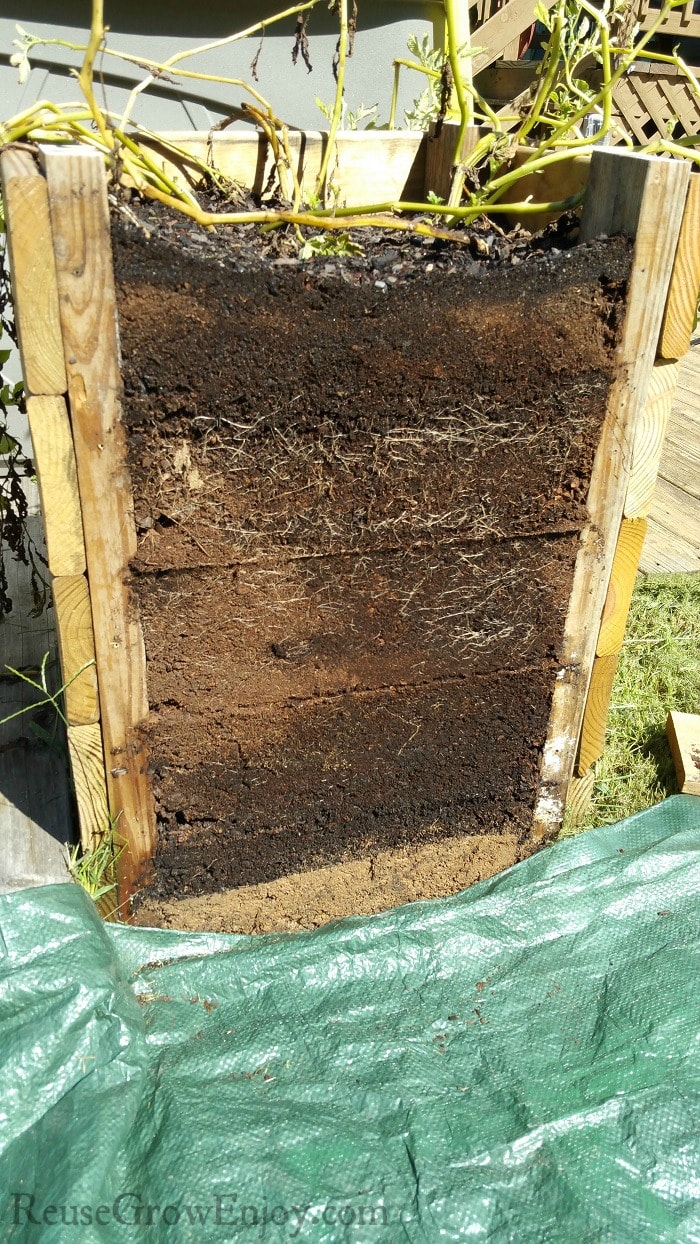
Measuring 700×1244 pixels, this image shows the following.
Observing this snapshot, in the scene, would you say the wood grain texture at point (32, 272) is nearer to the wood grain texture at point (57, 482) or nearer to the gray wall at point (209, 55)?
the wood grain texture at point (57, 482)

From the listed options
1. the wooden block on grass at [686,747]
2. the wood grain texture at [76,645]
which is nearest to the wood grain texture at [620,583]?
the wooden block on grass at [686,747]

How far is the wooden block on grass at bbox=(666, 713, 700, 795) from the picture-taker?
239 centimetres

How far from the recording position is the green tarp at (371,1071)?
144 centimetres

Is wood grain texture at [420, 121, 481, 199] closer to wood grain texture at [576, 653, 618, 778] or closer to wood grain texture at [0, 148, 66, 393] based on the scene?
wood grain texture at [0, 148, 66, 393]

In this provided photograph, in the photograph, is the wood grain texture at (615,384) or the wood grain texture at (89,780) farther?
the wood grain texture at (89,780)

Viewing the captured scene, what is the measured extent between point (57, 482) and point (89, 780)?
65 centimetres

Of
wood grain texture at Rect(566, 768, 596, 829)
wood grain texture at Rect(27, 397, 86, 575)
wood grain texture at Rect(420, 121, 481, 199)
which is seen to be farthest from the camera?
wood grain texture at Rect(566, 768, 596, 829)

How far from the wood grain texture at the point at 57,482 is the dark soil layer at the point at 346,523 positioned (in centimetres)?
11

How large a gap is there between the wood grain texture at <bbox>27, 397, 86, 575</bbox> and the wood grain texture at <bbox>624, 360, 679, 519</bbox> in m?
1.13

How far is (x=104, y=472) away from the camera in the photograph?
1586mm

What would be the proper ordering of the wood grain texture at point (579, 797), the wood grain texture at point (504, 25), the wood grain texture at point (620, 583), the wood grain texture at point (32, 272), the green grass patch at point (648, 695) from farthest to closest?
1. the wood grain texture at point (504, 25)
2. the green grass patch at point (648, 695)
3. the wood grain texture at point (579, 797)
4. the wood grain texture at point (620, 583)
5. the wood grain texture at point (32, 272)

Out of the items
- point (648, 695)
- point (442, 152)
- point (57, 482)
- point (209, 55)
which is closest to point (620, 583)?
point (648, 695)

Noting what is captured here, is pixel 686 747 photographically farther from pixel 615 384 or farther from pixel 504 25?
pixel 504 25

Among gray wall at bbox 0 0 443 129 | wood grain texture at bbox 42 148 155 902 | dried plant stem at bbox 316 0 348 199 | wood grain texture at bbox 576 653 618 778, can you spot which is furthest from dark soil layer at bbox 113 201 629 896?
gray wall at bbox 0 0 443 129
